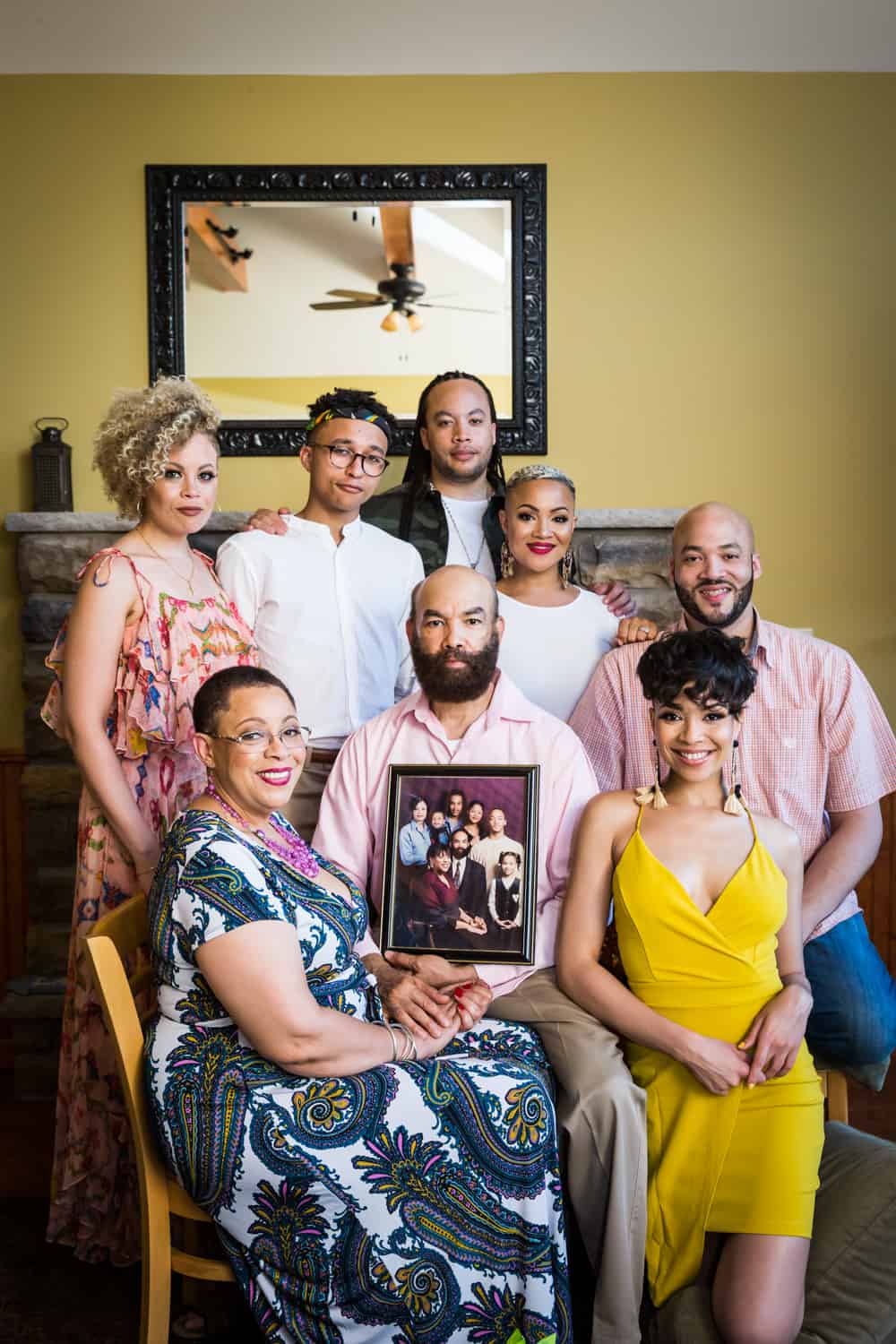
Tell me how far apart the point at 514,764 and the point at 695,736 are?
0.36 metres

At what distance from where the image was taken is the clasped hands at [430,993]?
2.10 metres

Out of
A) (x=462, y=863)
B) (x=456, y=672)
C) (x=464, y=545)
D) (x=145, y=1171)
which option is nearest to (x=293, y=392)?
(x=464, y=545)

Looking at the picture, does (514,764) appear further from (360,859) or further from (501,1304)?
(501,1304)

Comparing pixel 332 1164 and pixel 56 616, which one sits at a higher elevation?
pixel 56 616

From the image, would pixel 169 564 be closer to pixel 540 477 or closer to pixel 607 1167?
pixel 540 477

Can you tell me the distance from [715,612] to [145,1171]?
5.37 ft

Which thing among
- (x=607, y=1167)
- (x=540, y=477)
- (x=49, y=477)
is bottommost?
Result: (x=607, y=1167)

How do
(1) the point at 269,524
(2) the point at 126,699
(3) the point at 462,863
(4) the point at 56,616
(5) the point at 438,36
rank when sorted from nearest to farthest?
(3) the point at 462,863
(2) the point at 126,699
(1) the point at 269,524
(4) the point at 56,616
(5) the point at 438,36

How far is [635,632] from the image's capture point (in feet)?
9.14

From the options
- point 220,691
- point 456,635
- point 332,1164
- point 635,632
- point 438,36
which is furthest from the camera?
point 438,36

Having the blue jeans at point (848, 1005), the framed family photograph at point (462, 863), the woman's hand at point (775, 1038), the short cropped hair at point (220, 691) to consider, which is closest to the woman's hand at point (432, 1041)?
the framed family photograph at point (462, 863)

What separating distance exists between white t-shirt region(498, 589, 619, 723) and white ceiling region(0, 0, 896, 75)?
2.31m

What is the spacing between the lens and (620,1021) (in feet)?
7.00

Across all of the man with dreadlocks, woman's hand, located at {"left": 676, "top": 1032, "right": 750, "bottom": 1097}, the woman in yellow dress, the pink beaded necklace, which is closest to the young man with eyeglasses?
the man with dreadlocks
